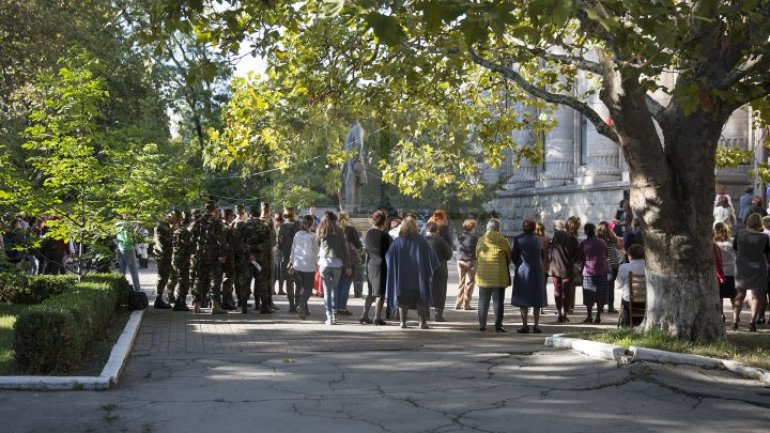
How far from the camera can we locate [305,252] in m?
18.4

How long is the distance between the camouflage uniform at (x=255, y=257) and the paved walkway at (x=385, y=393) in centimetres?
449

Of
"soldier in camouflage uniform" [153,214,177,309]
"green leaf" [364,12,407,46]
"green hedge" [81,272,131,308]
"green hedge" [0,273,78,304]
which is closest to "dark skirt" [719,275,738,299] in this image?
"soldier in camouflage uniform" [153,214,177,309]

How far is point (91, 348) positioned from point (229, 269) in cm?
607

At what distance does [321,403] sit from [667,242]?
216 inches

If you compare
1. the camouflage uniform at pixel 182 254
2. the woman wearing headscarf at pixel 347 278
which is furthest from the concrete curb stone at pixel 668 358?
the camouflage uniform at pixel 182 254

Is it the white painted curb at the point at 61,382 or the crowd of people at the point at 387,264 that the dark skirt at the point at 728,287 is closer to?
the crowd of people at the point at 387,264

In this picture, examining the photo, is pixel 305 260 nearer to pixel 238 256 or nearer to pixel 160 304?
pixel 238 256

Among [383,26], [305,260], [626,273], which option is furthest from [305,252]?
[383,26]

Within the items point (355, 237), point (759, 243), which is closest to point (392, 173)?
point (355, 237)

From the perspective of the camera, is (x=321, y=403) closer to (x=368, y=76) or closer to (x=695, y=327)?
(x=695, y=327)

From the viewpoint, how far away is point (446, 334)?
1625 centimetres

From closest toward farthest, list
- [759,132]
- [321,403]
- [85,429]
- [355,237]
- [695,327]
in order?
1. [85,429]
2. [321,403]
3. [695,327]
4. [355,237]
5. [759,132]

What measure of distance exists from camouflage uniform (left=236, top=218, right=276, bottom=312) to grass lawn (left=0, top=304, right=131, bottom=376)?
235 cm

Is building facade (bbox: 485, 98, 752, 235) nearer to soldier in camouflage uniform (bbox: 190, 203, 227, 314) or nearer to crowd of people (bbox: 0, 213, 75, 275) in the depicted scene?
crowd of people (bbox: 0, 213, 75, 275)
